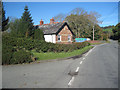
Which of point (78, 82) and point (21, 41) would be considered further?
point (21, 41)

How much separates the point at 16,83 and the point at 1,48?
5419 millimetres

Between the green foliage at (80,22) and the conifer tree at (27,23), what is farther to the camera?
the green foliage at (80,22)

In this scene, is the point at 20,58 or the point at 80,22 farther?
the point at 80,22

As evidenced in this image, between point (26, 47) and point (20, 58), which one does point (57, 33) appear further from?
point (20, 58)

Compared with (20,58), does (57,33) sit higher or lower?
higher

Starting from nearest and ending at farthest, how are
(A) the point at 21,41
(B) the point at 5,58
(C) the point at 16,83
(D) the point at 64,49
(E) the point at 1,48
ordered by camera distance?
(C) the point at 16,83 < (B) the point at 5,58 < (E) the point at 1,48 < (A) the point at 21,41 < (D) the point at 64,49

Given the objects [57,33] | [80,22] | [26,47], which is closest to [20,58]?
[26,47]

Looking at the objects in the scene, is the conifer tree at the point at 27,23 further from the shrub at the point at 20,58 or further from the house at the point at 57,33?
the shrub at the point at 20,58

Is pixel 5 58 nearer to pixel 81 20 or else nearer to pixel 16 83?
pixel 16 83

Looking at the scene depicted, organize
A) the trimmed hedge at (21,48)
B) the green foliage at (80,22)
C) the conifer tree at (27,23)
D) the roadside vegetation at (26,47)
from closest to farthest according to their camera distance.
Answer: the trimmed hedge at (21,48)
the roadside vegetation at (26,47)
the conifer tree at (27,23)
the green foliage at (80,22)

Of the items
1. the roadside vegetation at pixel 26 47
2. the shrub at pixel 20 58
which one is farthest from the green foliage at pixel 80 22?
the shrub at pixel 20 58

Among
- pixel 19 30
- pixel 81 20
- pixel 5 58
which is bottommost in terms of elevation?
pixel 5 58

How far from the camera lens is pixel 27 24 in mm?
22109

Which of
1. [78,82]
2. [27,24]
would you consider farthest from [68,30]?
[78,82]
